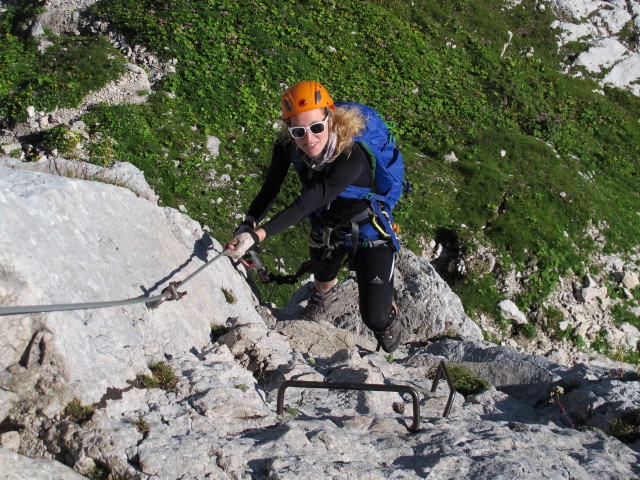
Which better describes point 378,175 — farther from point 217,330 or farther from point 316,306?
point 316,306

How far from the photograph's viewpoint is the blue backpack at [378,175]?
20.3ft

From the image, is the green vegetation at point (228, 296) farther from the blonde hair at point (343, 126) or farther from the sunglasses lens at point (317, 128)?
the sunglasses lens at point (317, 128)

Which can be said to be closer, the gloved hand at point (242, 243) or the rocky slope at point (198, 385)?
the rocky slope at point (198, 385)

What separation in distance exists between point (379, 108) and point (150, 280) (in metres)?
12.3

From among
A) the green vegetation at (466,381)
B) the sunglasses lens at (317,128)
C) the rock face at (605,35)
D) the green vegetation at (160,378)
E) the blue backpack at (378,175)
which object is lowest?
the green vegetation at (466,381)

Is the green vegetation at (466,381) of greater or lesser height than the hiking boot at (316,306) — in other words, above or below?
above

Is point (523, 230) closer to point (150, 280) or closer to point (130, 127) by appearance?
point (130, 127)

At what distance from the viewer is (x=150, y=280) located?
5434mm

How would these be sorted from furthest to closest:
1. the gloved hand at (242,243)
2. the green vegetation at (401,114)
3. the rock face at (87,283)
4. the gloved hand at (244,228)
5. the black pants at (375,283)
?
the green vegetation at (401,114), the black pants at (375,283), the gloved hand at (244,228), the gloved hand at (242,243), the rock face at (87,283)

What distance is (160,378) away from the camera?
14.9 feet

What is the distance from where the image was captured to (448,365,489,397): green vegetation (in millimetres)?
6836

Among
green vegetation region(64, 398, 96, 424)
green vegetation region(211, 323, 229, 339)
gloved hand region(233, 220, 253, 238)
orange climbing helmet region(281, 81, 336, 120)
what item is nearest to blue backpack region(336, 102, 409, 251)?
orange climbing helmet region(281, 81, 336, 120)

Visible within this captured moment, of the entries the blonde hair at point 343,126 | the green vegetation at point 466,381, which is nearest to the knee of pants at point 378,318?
the green vegetation at point 466,381

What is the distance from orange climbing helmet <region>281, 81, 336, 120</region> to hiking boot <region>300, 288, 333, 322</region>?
3.27 meters
